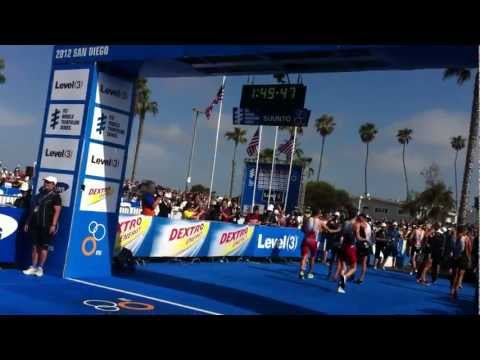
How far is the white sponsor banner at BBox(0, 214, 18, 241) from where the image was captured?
9.96 meters

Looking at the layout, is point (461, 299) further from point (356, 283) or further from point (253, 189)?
point (253, 189)

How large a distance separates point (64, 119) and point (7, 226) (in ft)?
7.35

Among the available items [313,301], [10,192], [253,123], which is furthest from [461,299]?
[10,192]

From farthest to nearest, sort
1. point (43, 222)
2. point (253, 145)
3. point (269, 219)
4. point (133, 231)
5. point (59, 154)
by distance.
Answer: point (253, 145)
point (269, 219)
point (133, 231)
point (59, 154)
point (43, 222)

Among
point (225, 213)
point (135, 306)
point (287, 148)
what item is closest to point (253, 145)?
point (287, 148)

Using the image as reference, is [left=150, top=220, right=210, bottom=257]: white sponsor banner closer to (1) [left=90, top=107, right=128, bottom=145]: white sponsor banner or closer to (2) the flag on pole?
(1) [left=90, top=107, right=128, bottom=145]: white sponsor banner

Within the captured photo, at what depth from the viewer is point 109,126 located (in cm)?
1046

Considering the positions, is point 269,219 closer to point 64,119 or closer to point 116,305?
point 64,119

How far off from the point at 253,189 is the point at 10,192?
15.4 meters

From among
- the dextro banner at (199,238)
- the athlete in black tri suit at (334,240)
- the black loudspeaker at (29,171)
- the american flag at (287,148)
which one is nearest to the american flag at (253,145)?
the american flag at (287,148)

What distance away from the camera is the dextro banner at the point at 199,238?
43.3ft

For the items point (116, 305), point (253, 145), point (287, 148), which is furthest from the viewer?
point (287, 148)

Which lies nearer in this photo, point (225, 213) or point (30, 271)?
point (30, 271)

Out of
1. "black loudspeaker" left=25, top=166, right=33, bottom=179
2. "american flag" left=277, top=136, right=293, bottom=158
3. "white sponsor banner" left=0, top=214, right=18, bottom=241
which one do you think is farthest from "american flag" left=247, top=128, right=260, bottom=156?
"white sponsor banner" left=0, top=214, right=18, bottom=241
